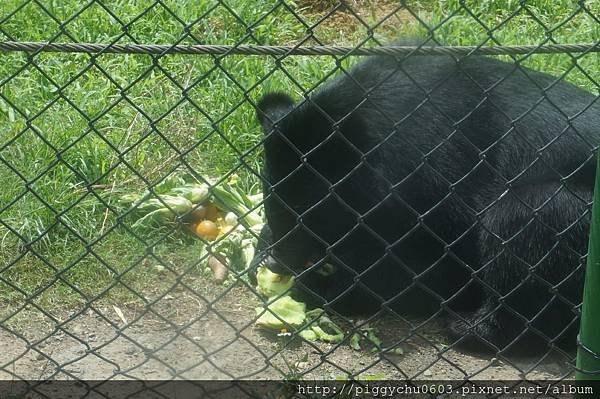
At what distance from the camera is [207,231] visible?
5.01m

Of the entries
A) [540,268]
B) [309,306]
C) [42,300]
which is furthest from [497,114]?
[42,300]

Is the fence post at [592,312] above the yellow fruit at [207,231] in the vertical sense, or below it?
above

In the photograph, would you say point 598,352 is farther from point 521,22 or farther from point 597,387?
point 521,22

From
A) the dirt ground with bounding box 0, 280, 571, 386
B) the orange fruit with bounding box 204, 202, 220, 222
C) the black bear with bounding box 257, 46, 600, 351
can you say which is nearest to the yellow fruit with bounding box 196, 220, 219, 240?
the orange fruit with bounding box 204, 202, 220, 222

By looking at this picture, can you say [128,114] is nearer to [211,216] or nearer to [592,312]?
[211,216]

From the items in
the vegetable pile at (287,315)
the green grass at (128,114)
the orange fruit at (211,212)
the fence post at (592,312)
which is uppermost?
the fence post at (592,312)

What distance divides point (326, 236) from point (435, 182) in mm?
600

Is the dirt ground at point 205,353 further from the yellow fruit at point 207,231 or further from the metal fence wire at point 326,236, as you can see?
the yellow fruit at point 207,231

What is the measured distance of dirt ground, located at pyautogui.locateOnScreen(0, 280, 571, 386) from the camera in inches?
151

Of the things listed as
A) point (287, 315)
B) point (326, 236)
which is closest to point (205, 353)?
point (287, 315)

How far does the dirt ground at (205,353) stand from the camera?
383 cm

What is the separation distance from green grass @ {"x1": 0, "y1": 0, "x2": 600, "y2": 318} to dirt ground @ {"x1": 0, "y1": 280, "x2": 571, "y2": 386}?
0.77 feet

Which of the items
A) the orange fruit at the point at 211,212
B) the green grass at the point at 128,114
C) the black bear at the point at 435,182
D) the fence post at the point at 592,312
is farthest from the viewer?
the orange fruit at the point at 211,212

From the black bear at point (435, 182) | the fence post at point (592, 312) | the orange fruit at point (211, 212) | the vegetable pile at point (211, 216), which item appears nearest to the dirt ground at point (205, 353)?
the black bear at point (435, 182)
